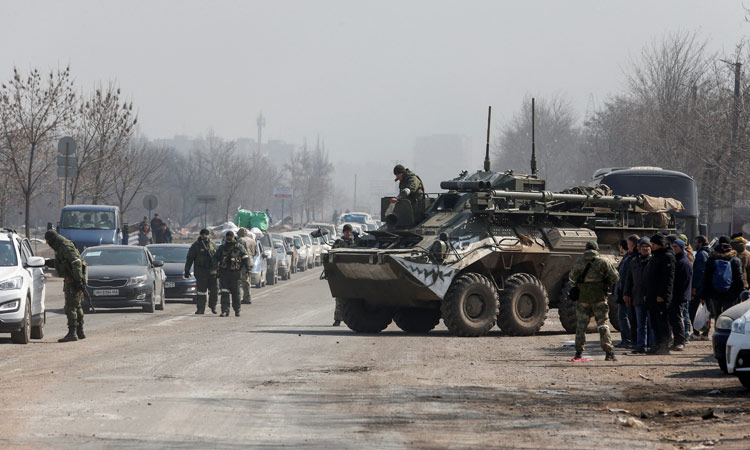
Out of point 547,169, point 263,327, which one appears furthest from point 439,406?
point 547,169

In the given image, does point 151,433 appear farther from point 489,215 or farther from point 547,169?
point 547,169

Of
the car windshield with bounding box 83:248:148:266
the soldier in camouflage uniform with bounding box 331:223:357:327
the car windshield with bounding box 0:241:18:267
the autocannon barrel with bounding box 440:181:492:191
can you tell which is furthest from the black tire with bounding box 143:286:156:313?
the car windshield with bounding box 0:241:18:267

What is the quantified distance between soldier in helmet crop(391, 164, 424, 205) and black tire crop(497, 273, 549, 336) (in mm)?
2169

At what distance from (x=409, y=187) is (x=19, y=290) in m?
7.02

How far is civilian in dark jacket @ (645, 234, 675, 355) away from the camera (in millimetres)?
16359

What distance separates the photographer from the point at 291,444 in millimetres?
8508

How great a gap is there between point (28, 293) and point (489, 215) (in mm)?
7563

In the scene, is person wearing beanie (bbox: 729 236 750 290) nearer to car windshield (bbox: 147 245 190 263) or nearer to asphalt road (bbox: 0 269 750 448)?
asphalt road (bbox: 0 269 750 448)

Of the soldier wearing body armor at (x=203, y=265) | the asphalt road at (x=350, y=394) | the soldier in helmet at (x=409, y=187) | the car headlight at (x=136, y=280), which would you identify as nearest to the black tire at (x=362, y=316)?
the asphalt road at (x=350, y=394)

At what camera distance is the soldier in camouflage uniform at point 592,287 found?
50.8ft

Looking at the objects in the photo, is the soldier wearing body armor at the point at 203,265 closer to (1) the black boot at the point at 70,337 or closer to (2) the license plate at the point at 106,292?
(2) the license plate at the point at 106,292

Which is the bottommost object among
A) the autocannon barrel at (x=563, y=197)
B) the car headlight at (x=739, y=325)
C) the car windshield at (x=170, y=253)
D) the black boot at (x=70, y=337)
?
the black boot at (x=70, y=337)

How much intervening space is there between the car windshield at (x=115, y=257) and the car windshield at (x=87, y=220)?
1442 cm

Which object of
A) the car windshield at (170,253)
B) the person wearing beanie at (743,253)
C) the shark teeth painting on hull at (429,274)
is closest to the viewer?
the person wearing beanie at (743,253)
